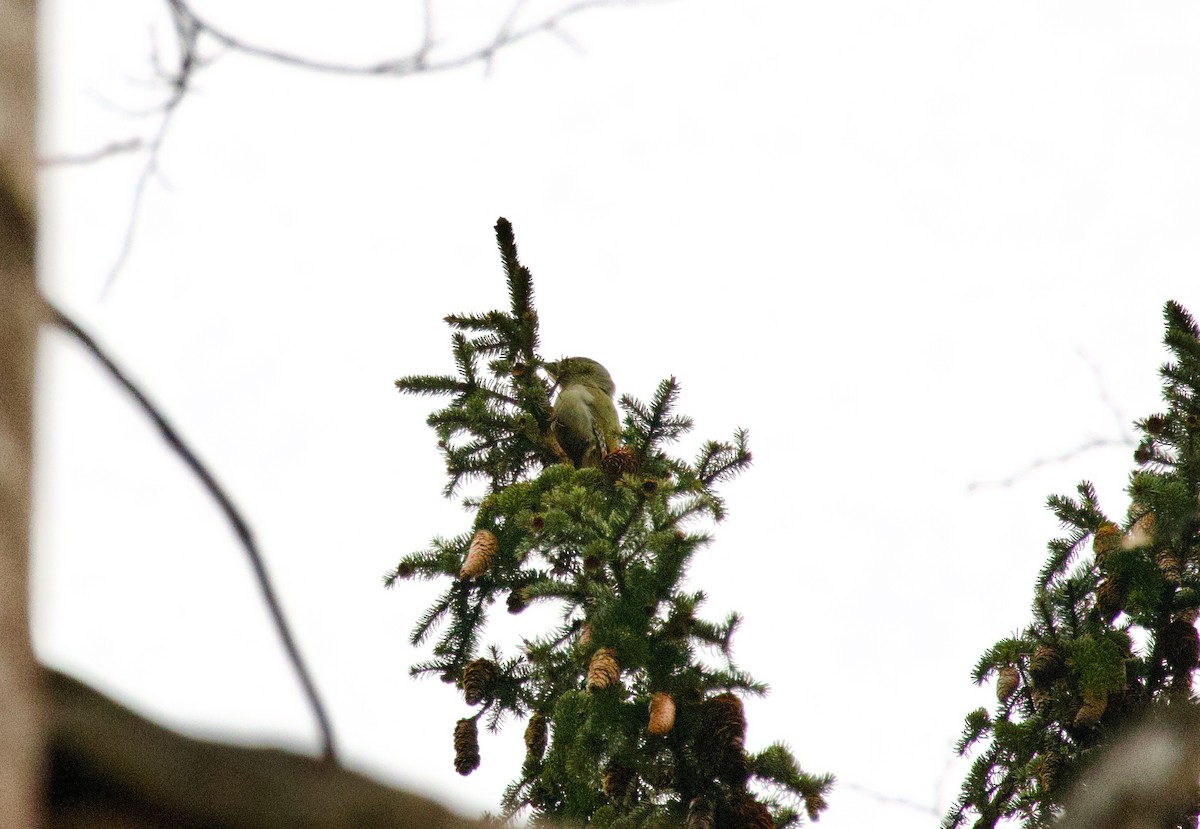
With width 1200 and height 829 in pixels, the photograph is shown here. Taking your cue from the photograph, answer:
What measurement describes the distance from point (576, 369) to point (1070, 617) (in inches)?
87.1

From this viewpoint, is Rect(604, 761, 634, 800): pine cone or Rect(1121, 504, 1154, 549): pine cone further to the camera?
Rect(1121, 504, 1154, 549): pine cone

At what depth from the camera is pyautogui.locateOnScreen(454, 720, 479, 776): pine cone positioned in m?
3.25

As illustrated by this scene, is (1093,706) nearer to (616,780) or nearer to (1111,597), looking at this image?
(1111,597)

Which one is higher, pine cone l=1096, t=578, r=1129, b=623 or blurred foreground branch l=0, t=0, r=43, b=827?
pine cone l=1096, t=578, r=1129, b=623

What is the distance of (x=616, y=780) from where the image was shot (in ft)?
9.36

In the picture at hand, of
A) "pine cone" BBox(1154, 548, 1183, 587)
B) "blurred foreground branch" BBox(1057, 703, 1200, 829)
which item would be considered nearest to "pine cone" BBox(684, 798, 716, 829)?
"pine cone" BBox(1154, 548, 1183, 587)

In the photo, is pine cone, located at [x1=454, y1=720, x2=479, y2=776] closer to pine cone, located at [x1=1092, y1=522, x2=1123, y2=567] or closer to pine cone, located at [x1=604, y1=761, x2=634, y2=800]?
pine cone, located at [x1=604, y1=761, x2=634, y2=800]

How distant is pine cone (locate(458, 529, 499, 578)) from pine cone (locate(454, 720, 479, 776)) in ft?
1.50

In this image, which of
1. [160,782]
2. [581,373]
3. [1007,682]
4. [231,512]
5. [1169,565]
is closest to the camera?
[160,782]

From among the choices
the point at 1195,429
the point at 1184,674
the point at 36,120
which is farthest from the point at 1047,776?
the point at 36,120

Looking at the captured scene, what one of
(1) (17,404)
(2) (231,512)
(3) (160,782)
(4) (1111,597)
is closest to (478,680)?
(4) (1111,597)

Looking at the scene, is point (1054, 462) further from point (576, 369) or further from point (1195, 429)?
point (576, 369)

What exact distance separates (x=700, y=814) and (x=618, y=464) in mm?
1254

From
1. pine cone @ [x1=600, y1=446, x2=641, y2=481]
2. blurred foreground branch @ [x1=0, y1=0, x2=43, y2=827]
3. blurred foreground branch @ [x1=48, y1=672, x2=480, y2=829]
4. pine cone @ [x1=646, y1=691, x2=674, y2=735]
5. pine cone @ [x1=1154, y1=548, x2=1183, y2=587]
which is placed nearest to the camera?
blurred foreground branch @ [x1=0, y1=0, x2=43, y2=827]
